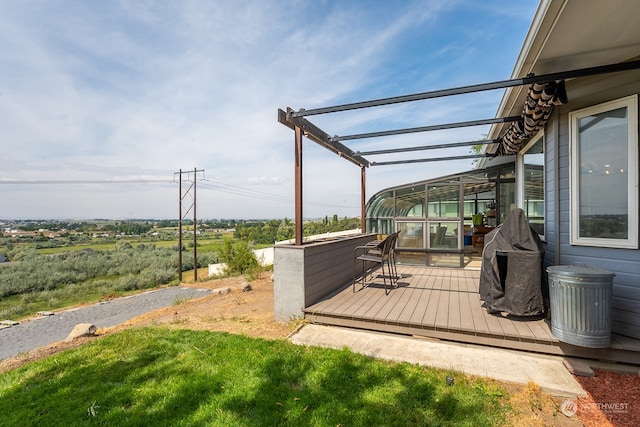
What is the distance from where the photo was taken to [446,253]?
260 inches

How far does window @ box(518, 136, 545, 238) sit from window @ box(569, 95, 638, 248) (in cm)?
92

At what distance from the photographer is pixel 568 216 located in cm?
324

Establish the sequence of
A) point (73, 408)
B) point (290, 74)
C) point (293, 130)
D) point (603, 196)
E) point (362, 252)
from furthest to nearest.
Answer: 1. point (290, 74)
2. point (362, 252)
3. point (293, 130)
4. point (603, 196)
5. point (73, 408)

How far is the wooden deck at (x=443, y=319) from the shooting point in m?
2.65

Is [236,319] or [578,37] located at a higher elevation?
[578,37]

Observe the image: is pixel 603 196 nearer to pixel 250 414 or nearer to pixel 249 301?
pixel 250 414

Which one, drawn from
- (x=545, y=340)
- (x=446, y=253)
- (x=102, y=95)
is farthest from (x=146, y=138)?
(x=545, y=340)

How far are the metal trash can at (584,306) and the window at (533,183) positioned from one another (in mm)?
1812

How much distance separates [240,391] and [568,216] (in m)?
3.91

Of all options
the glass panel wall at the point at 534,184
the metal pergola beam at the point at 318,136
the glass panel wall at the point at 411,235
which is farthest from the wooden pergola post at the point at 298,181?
the glass panel wall at the point at 411,235

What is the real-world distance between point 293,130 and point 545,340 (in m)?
3.83

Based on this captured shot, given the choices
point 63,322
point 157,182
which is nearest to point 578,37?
point 63,322

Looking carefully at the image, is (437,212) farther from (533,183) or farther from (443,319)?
(443,319)

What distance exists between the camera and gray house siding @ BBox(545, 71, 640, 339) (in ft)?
8.71
